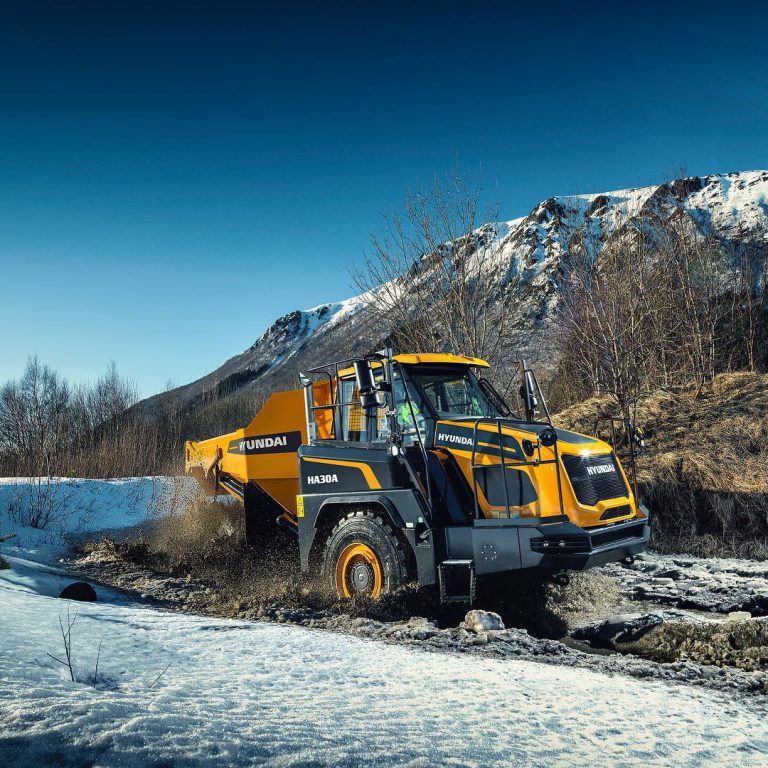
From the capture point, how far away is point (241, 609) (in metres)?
6.76

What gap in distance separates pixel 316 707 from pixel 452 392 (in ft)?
14.2

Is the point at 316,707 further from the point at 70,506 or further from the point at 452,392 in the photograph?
the point at 70,506

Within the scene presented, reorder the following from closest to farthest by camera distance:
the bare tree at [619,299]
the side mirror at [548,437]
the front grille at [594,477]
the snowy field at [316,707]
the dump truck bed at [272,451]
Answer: the snowy field at [316,707] → the side mirror at [548,437] → the front grille at [594,477] → the dump truck bed at [272,451] → the bare tree at [619,299]

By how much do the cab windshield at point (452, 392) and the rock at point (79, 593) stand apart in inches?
179

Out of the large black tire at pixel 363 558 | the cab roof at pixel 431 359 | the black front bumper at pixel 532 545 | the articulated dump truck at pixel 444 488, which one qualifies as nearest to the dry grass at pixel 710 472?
the articulated dump truck at pixel 444 488

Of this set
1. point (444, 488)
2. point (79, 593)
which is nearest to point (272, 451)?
point (79, 593)

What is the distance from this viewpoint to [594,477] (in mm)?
6254

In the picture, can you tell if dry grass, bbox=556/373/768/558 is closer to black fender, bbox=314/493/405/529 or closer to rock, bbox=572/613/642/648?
rock, bbox=572/613/642/648

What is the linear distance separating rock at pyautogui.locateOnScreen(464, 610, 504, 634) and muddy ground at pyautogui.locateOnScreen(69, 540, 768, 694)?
0.02 metres

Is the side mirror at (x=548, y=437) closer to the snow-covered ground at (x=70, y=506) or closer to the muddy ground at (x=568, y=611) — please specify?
the muddy ground at (x=568, y=611)

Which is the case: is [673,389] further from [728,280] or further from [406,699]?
[406,699]

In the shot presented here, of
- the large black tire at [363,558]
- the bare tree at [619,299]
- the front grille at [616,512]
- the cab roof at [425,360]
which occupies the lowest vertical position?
the large black tire at [363,558]

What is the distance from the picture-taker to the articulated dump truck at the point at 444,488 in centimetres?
584

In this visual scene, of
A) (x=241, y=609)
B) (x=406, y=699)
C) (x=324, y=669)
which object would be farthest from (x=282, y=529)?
(x=406, y=699)
